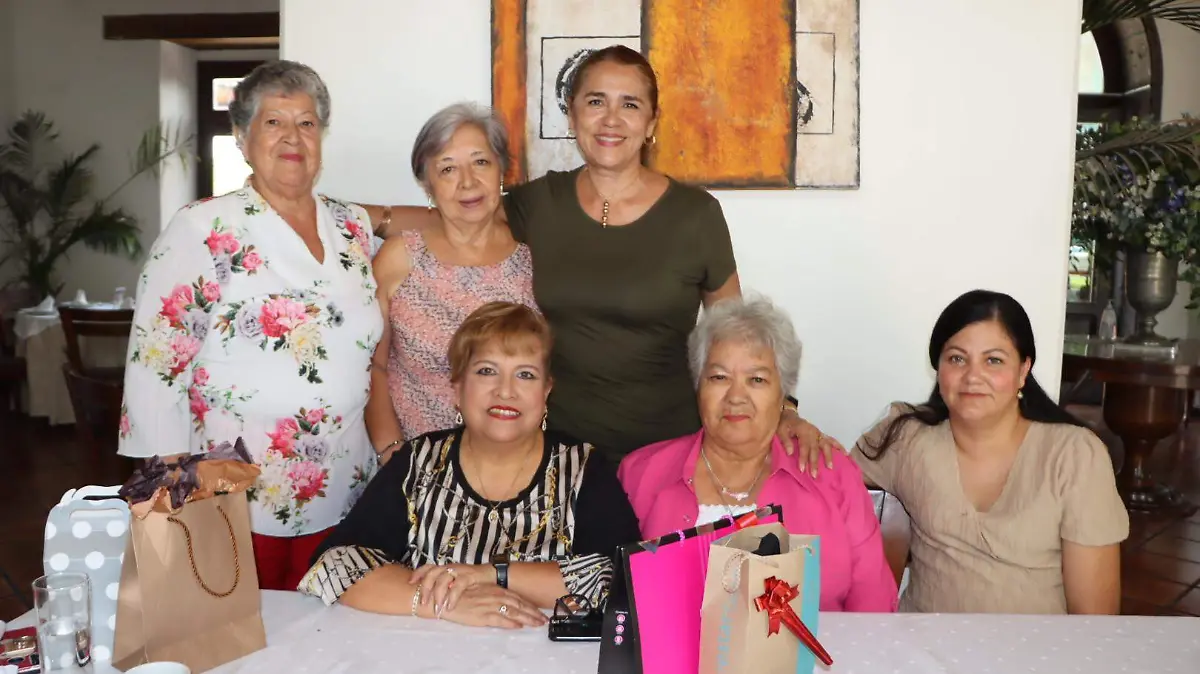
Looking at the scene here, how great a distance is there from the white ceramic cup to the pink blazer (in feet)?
3.25

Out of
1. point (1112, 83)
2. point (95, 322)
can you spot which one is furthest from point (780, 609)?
point (1112, 83)

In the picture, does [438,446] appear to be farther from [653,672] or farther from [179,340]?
[653,672]

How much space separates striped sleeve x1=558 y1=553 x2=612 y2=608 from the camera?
5.64ft

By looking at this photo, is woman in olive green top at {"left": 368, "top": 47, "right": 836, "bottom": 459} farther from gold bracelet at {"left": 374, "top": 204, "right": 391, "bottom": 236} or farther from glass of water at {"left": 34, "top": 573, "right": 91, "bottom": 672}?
glass of water at {"left": 34, "top": 573, "right": 91, "bottom": 672}

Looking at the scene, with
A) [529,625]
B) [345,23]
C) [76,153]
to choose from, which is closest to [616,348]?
[529,625]

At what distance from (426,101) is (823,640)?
211cm

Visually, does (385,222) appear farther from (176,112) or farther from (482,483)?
(176,112)

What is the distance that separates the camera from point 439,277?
7.48 feet

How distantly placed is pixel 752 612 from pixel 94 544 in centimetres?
102

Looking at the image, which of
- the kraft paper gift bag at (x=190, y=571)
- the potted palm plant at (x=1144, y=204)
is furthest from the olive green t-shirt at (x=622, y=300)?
the potted palm plant at (x=1144, y=204)

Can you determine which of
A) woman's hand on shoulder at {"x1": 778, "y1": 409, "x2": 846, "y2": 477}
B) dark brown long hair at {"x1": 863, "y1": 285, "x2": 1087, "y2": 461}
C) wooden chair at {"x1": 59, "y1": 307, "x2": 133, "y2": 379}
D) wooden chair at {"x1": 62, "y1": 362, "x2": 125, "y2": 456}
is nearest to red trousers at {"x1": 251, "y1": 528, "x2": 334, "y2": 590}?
woman's hand on shoulder at {"x1": 778, "y1": 409, "x2": 846, "y2": 477}

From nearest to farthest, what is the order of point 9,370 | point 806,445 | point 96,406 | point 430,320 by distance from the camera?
point 806,445 → point 430,320 → point 96,406 → point 9,370

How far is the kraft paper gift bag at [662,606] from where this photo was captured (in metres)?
1.27

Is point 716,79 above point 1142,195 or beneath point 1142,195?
above
